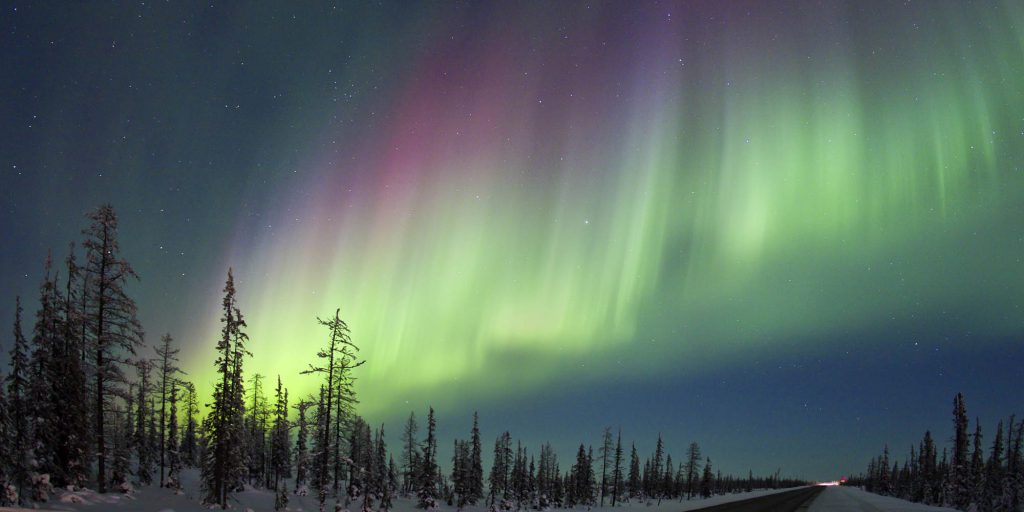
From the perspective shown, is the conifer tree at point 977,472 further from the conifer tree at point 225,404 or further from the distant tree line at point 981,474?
the conifer tree at point 225,404

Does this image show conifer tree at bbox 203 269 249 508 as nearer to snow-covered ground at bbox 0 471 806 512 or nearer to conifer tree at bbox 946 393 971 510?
snow-covered ground at bbox 0 471 806 512

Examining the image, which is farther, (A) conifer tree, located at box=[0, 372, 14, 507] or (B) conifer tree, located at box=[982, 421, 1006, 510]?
(B) conifer tree, located at box=[982, 421, 1006, 510]

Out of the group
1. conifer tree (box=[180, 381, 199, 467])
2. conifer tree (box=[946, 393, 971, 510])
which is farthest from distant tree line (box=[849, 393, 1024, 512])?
conifer tree (box=[180, 381, 199, 467])

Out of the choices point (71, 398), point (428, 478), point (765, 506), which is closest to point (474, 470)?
point (428, 478)

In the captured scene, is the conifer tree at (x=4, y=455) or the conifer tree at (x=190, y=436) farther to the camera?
the conifer tree at (x=190, y=436)

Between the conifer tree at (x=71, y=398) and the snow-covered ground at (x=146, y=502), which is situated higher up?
the conifer tree at (x=71, y=398)

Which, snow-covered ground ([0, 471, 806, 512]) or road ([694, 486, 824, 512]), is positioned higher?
snow-covered ground ([0, 471, 806, 512])

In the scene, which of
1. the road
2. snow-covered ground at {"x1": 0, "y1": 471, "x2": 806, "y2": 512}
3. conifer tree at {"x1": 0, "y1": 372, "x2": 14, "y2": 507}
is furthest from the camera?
the road

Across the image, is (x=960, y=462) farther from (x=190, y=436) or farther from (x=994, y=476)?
(x=190, y=436)

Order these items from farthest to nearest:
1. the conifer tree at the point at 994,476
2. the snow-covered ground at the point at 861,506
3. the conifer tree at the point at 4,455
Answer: the conifer tree at the point at 994,476
the snow-covered ground at the point at 861,506
the conifer tree at the point at 4,455

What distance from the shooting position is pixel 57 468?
84.0 feet

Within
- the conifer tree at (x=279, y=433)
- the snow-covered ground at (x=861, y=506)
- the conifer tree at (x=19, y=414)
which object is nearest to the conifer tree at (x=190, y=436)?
the conifer tree at (x=279, y=433)

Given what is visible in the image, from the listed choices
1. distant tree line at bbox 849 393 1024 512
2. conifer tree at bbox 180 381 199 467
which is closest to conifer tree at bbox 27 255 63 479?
conifer tree at bbox 180 381 199 467

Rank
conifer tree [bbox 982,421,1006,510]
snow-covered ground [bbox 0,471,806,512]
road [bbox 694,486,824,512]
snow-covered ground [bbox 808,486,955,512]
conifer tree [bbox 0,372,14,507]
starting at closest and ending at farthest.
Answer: conifer tree [bbox 0,372,14,507] < snow-covered ground [bbox 0,471,806,512] < road [bbox 694,486,824,512] < snow-covered ground [bbox 808,486,955,512] < conifer tree [bbox 982,421,1006,510]
